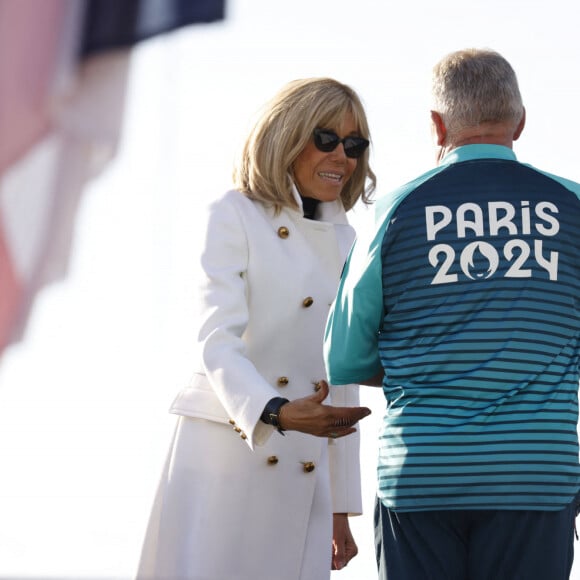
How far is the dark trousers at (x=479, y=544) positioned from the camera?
2.80 meters

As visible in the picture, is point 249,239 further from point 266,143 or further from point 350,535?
point 350,535

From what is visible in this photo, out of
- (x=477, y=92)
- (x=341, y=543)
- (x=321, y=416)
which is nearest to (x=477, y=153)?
(x=477, y=92)

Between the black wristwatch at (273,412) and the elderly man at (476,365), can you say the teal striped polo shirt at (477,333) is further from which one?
the black wristwatch at (273,412)

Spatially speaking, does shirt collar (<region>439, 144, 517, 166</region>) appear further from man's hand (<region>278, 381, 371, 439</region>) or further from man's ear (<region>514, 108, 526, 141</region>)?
man's hand (<region>278, 381, 371, 439</region>)

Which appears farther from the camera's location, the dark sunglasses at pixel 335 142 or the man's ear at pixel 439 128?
the dark sunglasses at pixel 335 142

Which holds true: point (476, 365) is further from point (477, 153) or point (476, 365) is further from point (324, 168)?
point (324, 168)

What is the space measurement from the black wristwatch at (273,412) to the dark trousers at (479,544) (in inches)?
21.7

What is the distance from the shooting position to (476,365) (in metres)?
2.81

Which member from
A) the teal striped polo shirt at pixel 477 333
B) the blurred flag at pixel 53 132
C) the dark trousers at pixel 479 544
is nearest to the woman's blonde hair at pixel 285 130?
the teal striped polo shirt at pixel 477 333

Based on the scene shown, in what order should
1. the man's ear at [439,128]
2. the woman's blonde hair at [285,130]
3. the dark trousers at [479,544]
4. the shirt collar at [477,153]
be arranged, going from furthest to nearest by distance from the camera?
the woman's blonde hair at [285,130] < the man's ear at [439,128] < the shirt collar at [477,153] < the dark trousers at [479,544]

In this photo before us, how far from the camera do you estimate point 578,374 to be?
2.93 meters

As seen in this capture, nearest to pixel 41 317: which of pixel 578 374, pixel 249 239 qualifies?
pixel 578 374

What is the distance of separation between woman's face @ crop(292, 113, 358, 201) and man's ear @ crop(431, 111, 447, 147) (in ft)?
2.41

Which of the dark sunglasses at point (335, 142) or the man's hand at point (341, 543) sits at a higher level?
the dark sunglasses at point (335, 142)
